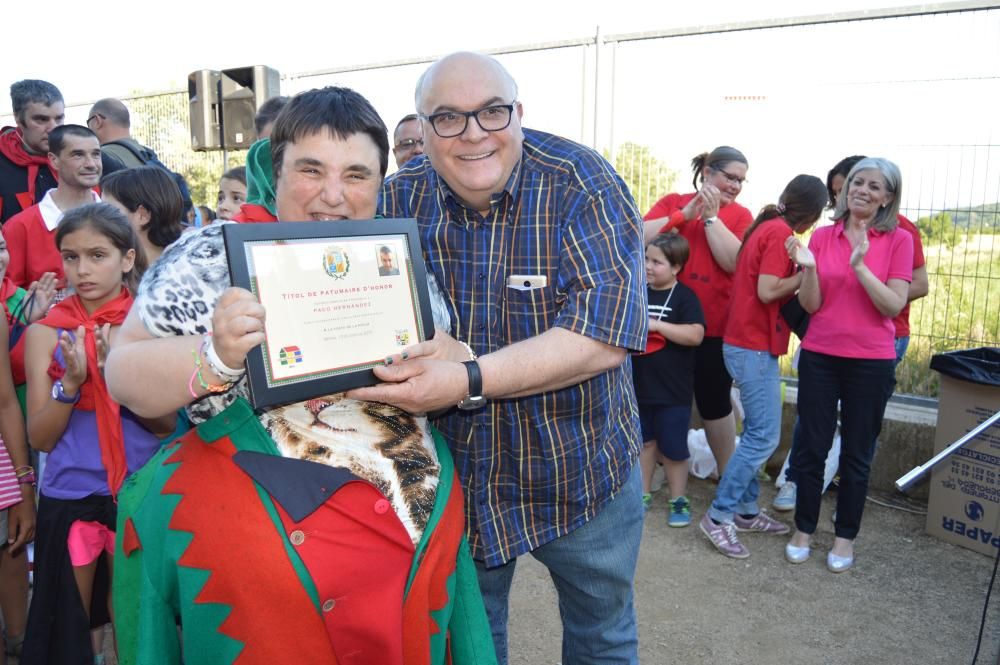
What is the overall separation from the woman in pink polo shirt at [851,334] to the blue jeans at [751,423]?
241mm

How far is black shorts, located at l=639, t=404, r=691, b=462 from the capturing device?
4988mm

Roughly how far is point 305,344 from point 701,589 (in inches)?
131

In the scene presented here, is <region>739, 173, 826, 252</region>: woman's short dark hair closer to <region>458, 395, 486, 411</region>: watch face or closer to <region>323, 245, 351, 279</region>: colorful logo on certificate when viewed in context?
<region>458, 395, 486, 411</region>: watch face

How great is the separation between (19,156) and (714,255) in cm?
461

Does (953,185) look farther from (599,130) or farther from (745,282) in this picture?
(599,130)

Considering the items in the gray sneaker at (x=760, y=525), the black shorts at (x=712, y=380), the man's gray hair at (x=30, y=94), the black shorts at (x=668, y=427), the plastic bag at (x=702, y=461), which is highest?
the man's gray hair at (x=30, y=94)

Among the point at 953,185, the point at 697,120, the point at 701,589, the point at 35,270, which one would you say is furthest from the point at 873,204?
the point at 35,270

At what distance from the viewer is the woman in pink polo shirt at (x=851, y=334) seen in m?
4.19

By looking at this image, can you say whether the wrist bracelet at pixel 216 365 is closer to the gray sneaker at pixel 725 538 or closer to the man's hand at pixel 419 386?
the man's hand at pixel 419 386

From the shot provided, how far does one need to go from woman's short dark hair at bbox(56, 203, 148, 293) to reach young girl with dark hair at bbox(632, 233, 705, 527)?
9.59 ft

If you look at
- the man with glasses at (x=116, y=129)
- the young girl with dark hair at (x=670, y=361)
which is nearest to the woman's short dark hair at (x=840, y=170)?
the young girl with dark hair at (x=670, y=361)

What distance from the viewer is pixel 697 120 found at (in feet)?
19.0

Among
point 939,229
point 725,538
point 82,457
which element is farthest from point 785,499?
point 82,457

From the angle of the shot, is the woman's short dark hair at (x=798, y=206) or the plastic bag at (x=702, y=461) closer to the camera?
the woman's short dark hair at (x=798, y=206)
